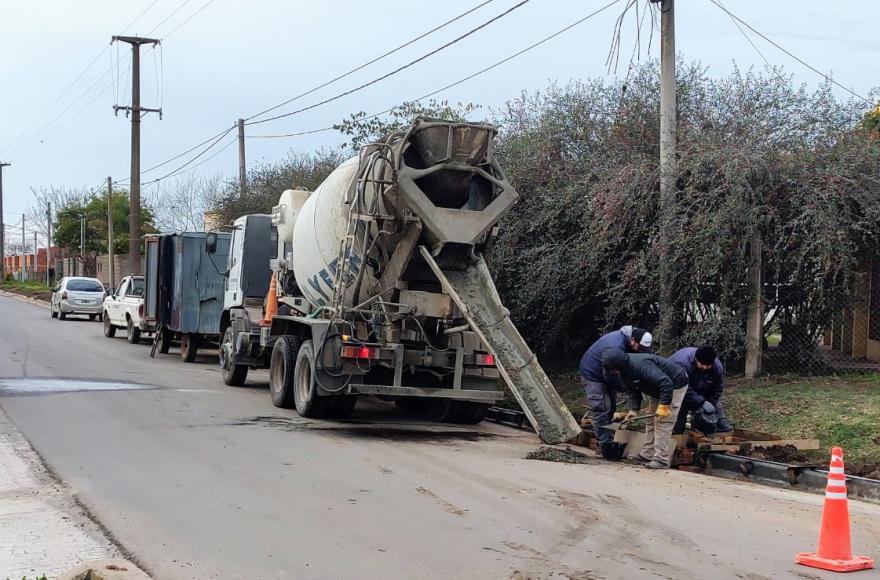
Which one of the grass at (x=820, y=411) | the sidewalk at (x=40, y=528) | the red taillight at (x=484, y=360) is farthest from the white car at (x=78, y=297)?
the sidewalk at (x=40, y=528)

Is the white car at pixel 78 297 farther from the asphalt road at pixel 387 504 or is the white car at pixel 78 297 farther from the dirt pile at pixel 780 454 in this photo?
the dirt pile at pixel 780 454

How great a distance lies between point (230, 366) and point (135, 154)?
19.6 meters

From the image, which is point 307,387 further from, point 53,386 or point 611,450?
point 53,386

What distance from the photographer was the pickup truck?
79.5 ft

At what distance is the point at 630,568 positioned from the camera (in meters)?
5.88

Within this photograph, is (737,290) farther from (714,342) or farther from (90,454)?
(90,454)

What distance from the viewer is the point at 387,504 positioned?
7453mm

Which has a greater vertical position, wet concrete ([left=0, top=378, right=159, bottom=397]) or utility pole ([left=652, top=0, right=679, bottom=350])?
utility pole ([left=652, top=0, right=679, bottom=350])

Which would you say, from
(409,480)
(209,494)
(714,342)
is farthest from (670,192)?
(209,494)

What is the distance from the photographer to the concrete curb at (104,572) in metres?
5.22

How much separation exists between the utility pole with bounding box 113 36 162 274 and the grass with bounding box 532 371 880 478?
22.3 m

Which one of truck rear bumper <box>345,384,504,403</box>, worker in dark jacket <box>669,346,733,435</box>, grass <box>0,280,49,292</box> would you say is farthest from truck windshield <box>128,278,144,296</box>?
grass <box>0,280,49,292</box>

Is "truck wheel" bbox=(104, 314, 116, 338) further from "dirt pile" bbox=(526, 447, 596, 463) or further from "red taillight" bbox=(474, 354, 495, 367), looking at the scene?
"dirt pile" bbox=(526, 447, 596, 463)

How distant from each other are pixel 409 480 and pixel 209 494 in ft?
5.77
